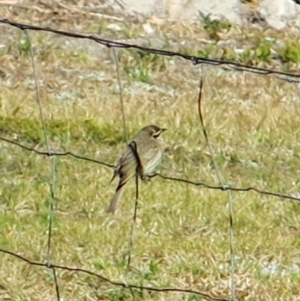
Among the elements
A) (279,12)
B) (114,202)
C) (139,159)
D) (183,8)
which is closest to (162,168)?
(114,202)

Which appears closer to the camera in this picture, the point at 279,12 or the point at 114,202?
the point at 114,202

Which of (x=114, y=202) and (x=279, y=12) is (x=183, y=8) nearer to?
(x=279, y=12)

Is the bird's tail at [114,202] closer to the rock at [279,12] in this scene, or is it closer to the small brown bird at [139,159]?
the small brown bird at [139,159]

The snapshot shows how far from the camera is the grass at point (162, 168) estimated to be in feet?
17.6

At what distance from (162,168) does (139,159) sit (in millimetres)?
1058

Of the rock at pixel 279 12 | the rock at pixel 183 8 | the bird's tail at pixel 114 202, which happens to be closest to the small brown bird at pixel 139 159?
the bird's tail at pixel 114 202

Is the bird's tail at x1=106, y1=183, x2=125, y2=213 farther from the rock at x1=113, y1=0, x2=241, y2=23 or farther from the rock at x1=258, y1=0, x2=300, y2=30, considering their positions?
the rock at x1=258, y1=0, x2=300, y2=30

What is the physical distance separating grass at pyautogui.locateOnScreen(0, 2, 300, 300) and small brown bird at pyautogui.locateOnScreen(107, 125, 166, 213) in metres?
0.14

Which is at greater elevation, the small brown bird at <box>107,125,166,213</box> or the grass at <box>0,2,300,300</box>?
the small brown bird at <box>107,125,166,213</box>

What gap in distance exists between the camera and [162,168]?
6637 millimetres

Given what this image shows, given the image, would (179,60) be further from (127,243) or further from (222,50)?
(127,243)

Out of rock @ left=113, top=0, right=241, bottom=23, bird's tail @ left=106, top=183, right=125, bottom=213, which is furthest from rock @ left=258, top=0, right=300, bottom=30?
bird's tail @ left=106, top=183, right=125, bottom=213

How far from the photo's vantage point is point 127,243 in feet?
18.3

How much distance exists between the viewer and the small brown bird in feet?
18.4
